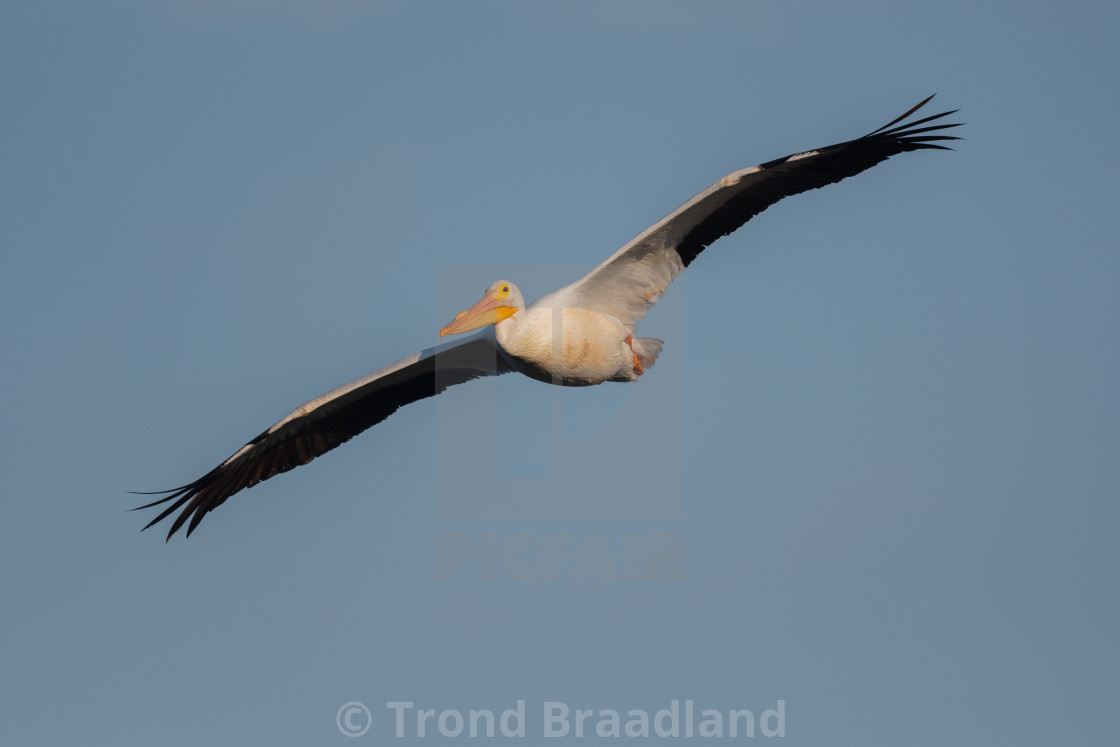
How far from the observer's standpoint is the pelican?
10.2 meters

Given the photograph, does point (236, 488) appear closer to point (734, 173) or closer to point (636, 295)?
point (636, 295)

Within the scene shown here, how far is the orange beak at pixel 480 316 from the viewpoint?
10594mm

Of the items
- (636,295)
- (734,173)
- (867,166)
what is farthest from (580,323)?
(867,166)

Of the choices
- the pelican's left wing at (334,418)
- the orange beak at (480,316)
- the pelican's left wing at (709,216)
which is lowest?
the pelican's left wing at (334,418)

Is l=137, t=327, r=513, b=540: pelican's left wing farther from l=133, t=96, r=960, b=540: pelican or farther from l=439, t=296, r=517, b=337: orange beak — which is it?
l=439, t=296, r=517, b=337: orange beak

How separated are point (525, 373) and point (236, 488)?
315 cm

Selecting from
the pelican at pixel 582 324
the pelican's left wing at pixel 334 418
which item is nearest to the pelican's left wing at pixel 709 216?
the pelican at pixel 582 324

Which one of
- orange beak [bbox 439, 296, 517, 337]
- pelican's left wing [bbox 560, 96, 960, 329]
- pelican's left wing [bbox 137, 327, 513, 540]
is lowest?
pelican's left wing [bbox 137, 327, 513, 540]

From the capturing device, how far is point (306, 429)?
12312mm

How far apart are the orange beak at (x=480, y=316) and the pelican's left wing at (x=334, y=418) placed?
2.81ft

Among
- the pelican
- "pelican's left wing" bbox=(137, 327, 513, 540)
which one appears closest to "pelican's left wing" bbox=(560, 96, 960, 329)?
the pelican

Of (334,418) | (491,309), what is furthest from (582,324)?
(334,418)

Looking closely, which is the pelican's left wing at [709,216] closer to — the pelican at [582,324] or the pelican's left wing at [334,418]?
the pelican at [582,324]

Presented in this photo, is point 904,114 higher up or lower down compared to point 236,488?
higher up
